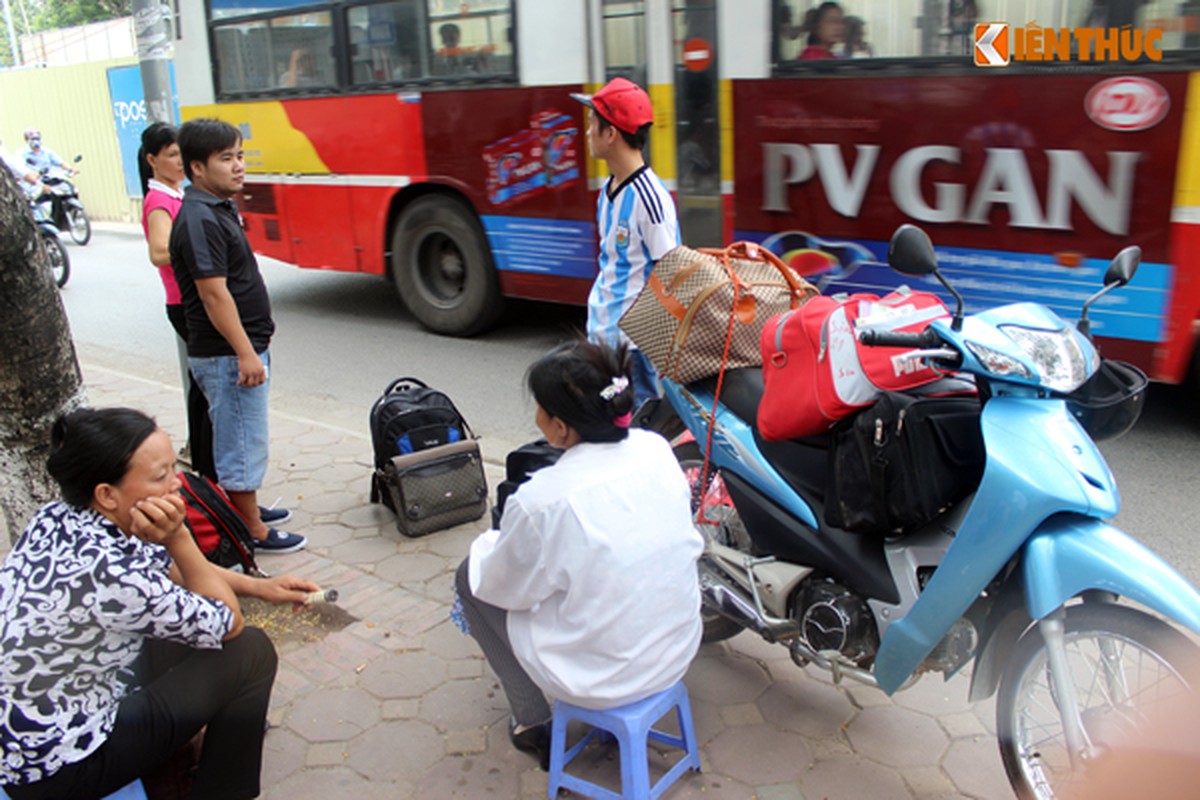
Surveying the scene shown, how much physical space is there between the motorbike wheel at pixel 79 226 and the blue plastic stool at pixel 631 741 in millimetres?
13589

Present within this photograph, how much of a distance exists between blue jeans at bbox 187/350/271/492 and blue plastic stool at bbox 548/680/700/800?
6.11ft

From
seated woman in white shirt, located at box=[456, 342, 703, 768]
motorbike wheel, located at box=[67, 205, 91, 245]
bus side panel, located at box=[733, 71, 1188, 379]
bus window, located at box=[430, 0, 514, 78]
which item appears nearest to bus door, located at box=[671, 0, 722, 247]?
bus side panel, located at box=[733, 71, 1188, 379]

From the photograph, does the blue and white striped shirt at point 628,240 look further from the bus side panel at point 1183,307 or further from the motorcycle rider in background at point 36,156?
the motorcycle rider in background at point 36,156

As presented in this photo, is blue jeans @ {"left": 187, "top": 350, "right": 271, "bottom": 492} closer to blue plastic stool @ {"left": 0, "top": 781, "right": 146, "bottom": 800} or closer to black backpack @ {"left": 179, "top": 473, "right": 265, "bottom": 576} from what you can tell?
black backpack @ {"left": 179, "top": 473, "right": 265, "bottom": 576}

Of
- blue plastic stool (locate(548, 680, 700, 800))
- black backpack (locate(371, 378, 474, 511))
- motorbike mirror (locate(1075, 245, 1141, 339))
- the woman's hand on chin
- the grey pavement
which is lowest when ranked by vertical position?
the grey pavement

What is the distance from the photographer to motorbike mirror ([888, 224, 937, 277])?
7.30 ft

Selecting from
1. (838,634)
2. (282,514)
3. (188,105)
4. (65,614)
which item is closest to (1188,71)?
(838,634)

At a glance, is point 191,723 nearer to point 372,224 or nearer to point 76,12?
point 372,224

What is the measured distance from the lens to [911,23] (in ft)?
16.7

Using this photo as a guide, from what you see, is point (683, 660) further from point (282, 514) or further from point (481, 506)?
point (282, 514)

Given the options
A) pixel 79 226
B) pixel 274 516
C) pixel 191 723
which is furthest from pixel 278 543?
pixel 79 226

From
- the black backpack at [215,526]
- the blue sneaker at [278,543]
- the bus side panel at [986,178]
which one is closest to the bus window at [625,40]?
the bus side panel at [986,178]

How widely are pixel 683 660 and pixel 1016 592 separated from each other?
77cm

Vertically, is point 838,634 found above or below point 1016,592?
below
